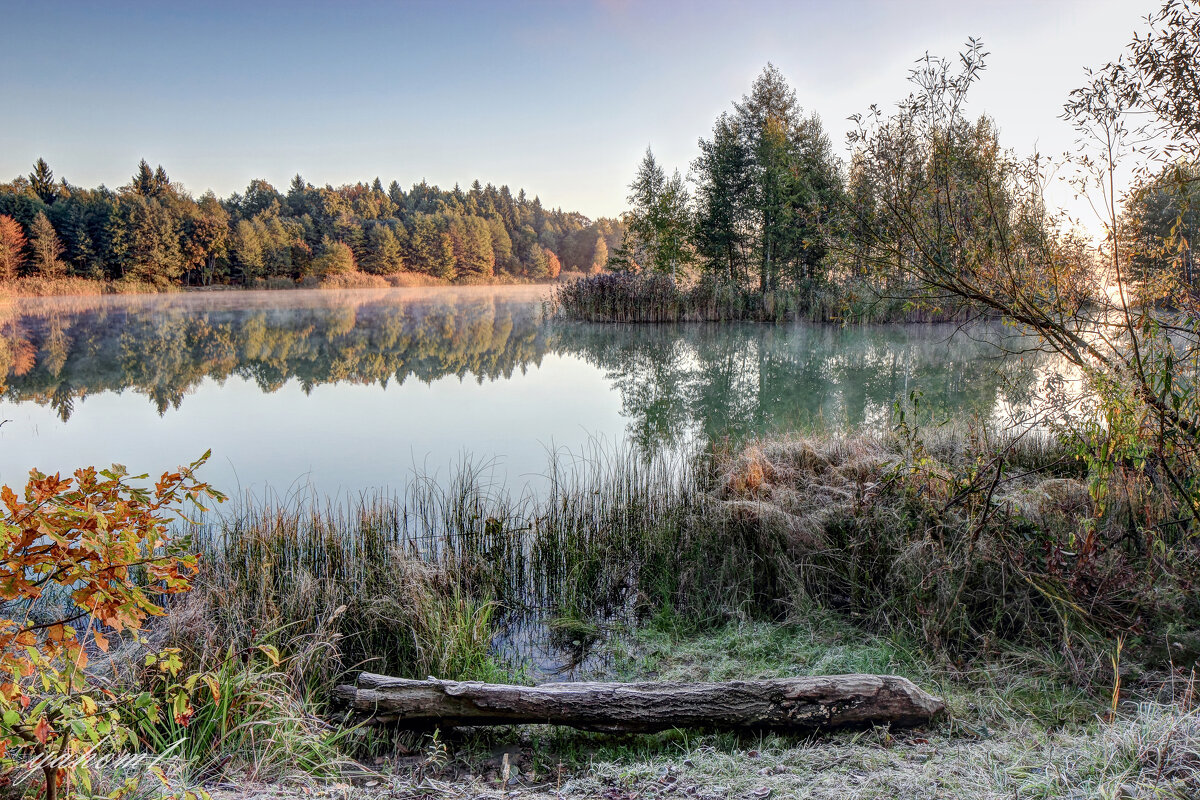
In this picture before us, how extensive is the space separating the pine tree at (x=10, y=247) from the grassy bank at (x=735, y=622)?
42208 millimetres

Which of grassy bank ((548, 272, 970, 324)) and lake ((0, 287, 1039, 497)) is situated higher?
grassy bank ((548, 272, 970, 324))

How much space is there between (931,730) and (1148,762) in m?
0.68

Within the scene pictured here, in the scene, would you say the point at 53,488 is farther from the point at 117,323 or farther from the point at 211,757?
the point at 117,323

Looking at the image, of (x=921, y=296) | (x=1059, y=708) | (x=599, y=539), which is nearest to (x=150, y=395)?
(x=599, y=539)

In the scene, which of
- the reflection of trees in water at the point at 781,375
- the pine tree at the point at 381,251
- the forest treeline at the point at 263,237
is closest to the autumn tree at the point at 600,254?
the forest treeline at the point at 263,237

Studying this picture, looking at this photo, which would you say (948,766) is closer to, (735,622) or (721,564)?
(735,622)

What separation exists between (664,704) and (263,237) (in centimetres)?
5770

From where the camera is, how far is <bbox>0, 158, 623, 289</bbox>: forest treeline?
145 ft

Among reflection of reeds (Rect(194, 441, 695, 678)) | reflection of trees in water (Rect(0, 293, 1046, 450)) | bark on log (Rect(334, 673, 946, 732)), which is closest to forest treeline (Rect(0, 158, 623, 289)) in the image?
reflection of trees in water (Rect(0, 293, 1046, 450))

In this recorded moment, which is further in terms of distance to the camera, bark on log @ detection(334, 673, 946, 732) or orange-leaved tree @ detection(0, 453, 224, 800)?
bark on log @ detection(334, 673, 946, 732)

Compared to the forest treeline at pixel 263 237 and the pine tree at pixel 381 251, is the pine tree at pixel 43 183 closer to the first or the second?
the forest treeline at pixel 263 237

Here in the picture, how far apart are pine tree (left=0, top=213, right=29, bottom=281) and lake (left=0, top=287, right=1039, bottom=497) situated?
19.2m

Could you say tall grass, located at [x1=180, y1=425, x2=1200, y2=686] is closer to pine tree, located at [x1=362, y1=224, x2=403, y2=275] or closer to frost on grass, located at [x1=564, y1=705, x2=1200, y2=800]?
frost on grass, located at [x1=564, y1=705, x2=1200, y2=800]

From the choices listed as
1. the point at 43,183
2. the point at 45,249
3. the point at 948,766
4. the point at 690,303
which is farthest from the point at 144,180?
the point at 948,766
